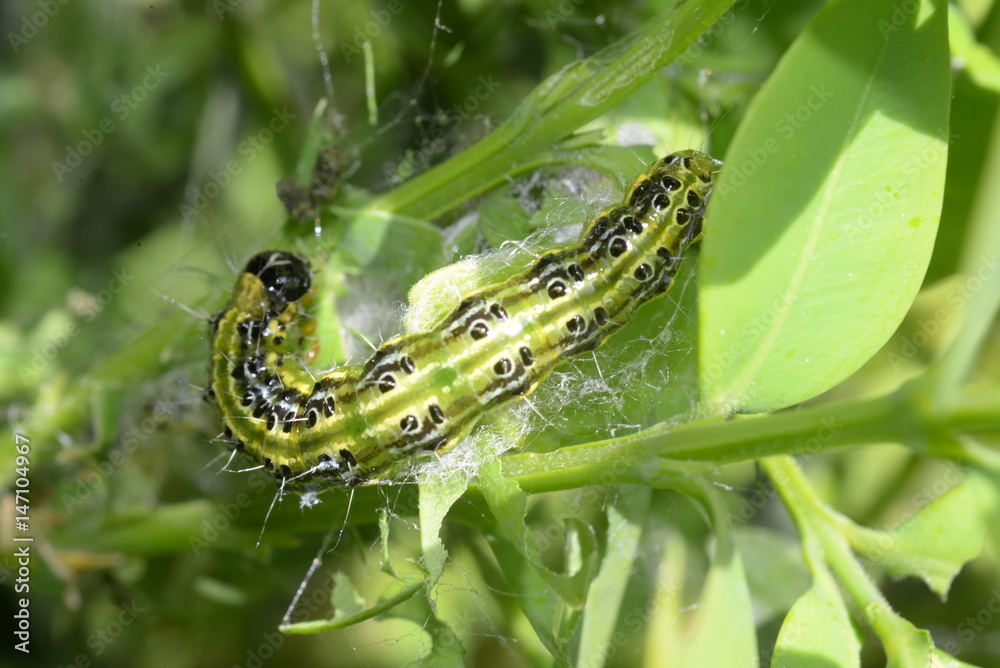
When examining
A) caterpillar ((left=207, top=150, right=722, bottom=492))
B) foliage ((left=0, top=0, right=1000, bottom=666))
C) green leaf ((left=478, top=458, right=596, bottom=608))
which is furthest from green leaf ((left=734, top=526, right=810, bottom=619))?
green leaf ((left=478, top=458, right=596, bottom=608))

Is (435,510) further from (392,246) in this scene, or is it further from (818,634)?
Answer: (392,246)

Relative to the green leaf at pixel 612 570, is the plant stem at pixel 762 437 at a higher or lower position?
higher

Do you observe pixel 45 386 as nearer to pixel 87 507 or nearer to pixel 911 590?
pixel 87 507

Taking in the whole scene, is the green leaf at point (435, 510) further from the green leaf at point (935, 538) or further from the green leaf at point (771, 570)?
the green leaf at point (771, 570)

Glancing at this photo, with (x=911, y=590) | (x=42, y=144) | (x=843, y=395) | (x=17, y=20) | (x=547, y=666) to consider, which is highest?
(x=17, y=20)

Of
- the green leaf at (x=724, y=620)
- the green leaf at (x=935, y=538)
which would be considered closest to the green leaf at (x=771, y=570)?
the green leaf at (x=724, y=620)

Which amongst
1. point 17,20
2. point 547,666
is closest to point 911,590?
point 547,666
